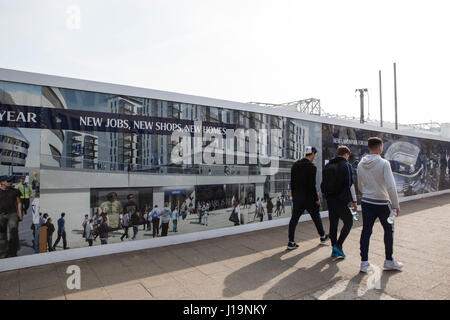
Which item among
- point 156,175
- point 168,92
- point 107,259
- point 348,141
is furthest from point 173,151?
point 348,141

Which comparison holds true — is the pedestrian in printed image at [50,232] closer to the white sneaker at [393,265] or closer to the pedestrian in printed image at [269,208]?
the pedestrian in printed image at [269,208]

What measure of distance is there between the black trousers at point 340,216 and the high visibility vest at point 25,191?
427 centimetres

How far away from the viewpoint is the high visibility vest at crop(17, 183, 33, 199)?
3.78 metres

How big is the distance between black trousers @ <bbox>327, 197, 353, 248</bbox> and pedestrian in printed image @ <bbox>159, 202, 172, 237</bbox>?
2.66 meters

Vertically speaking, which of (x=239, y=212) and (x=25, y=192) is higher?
(x=25, y=192)

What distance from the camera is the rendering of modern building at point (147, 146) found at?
12.9 feet

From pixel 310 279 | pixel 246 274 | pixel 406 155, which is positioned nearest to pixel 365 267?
pixel 310 279

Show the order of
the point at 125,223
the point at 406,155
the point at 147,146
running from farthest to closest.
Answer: the point at 406,155
the point at 147,146
the point at 125,223

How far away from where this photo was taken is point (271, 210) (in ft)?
20.4

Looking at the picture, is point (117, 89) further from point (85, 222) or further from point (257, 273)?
point (257, 273)

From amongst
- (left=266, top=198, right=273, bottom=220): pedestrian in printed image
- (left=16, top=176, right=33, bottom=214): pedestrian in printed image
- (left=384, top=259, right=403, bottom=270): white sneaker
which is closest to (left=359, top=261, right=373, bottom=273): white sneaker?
(left=384, top=259, right=403, bottom=270): white sneaker

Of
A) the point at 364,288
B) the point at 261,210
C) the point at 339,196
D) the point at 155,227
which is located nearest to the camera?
the point at 364,288

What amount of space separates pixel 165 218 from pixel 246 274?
75.4 inches

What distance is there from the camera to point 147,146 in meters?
4.68
